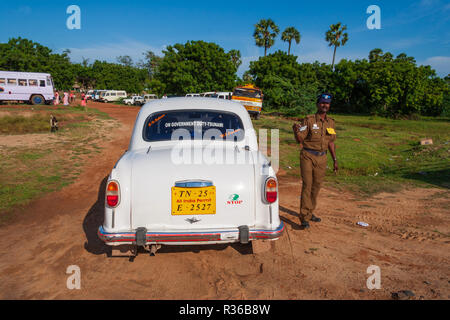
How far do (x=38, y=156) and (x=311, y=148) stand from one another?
8.19 meters

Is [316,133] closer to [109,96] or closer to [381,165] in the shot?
[381,165]

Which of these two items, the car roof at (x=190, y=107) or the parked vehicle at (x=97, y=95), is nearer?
the car roof at (x=190, y=107)

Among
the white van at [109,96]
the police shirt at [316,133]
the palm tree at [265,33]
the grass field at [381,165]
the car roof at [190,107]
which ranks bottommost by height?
the grass field at [381,165]

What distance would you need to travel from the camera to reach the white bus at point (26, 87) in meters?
24.3

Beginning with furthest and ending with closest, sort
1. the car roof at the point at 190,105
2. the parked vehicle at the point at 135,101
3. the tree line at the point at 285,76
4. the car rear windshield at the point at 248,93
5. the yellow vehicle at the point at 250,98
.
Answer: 1. the parked vehicle at the point at 135,101
2. the tree line at the point at 285,76
3. the car rear windshield at the point at 248,93
4. the yellow vehicle at the point at 250,98
5. the car roof at the point at 190,105

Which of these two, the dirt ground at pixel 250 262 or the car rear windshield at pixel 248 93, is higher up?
the car rear windshield at pixel 248 93

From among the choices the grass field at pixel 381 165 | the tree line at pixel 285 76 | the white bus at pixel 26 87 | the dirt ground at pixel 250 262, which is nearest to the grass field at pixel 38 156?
the dirt ground at pixel 250 262

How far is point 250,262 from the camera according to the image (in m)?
3.56

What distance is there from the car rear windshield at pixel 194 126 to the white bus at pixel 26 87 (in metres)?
26.3

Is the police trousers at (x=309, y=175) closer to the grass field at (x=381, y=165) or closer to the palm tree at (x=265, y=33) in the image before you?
the grass field at (x=381, y=165)

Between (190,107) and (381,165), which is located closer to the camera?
(190,107)

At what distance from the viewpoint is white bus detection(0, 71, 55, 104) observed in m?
24.3

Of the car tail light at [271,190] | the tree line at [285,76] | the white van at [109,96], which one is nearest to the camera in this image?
the car tail light at [271,190]

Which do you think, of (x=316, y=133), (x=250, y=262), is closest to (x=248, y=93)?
(x=316, y=133)
